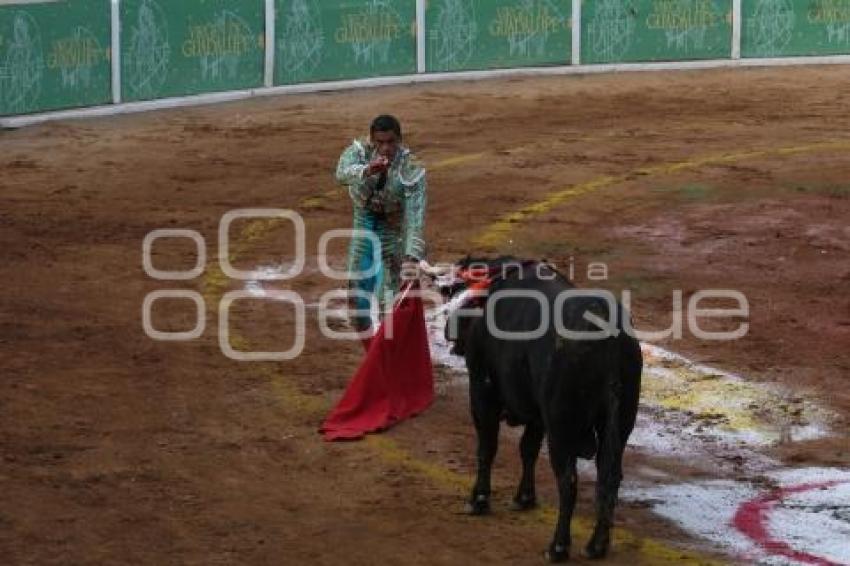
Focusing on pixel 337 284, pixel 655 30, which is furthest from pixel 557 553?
pixel 655 30

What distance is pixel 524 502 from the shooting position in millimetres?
9359

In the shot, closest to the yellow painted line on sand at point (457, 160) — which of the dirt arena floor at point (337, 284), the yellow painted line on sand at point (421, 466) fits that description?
the dirt arena floor at point (337, 284)

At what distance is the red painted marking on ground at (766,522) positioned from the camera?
873cm

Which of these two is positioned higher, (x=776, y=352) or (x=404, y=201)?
(x=404, y=201)

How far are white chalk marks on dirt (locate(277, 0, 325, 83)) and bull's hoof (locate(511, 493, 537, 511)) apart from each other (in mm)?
14576

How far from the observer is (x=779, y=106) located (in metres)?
22.9

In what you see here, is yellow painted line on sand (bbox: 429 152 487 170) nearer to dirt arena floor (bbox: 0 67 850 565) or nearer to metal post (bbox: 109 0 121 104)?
dirt arena floor (bbox: 0 67 850 565)

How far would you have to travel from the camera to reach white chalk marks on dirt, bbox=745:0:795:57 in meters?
25.4

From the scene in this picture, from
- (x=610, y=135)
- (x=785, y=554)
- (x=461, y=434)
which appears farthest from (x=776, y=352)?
(x=610, y=135)

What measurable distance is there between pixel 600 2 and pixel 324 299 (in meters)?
11.8

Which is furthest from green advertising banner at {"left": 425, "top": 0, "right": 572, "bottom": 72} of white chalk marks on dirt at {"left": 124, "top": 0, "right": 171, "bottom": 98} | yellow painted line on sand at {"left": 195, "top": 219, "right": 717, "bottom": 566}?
yellow painted line on sand at {"left": 195, "top": 219, "right": 717, "bottom": 566}

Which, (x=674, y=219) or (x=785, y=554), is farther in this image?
(x=674, y=219)

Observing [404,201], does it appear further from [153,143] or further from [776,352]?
[153,143]

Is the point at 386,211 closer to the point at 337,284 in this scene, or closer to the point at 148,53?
the point at 337,284
